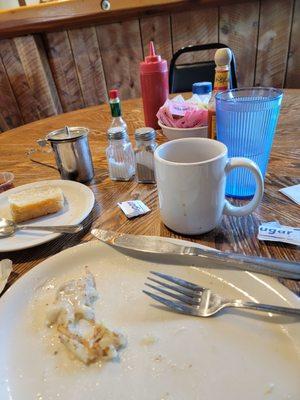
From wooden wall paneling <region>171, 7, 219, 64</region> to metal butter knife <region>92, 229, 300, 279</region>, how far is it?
2.05 meters

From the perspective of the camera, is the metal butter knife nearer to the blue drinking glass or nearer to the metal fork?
the metal fork

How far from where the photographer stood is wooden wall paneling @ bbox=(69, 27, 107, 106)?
2.14 m

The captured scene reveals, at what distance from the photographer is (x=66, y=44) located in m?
2.15

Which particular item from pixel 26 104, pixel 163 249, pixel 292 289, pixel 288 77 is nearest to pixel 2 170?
pixel 163 249

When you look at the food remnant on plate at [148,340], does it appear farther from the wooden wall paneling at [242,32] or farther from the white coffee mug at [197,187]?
the wooden wall paneling at [242,32]

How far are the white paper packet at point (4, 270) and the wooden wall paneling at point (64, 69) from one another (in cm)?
212

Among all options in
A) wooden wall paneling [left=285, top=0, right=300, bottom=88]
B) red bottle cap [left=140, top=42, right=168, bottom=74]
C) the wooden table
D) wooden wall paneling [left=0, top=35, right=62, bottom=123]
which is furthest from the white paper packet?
wooden wall paneling [left=285, top=0, right=300, bottom=88]

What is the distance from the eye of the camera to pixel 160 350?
33 centimetres

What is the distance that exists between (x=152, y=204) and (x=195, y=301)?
0.26 m

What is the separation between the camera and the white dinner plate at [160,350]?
0.98 feet

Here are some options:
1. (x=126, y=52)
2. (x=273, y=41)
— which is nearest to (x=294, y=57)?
(x=273, y=41)

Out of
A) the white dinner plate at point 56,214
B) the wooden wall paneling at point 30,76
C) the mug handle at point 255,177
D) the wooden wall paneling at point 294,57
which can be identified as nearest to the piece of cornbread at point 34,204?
the white dinner plate at point 56,214

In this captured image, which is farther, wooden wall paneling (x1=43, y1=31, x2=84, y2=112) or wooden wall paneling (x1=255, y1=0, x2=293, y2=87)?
wooden wall paneling (x1=43, y1=31, x2=84, y2=112)

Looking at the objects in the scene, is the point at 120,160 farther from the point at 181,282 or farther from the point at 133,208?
the point at 181,282
